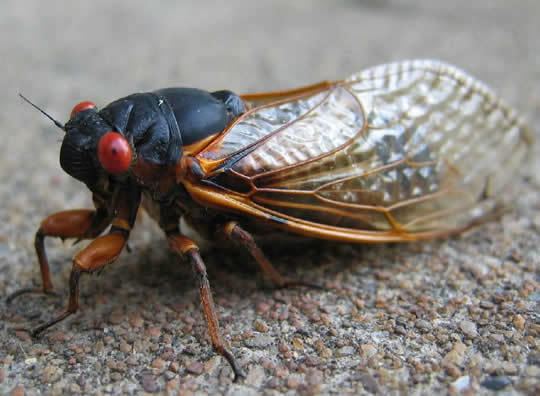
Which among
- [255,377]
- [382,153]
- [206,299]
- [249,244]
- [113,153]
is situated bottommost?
[255,377]

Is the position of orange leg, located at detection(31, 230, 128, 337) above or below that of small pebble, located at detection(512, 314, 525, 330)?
above

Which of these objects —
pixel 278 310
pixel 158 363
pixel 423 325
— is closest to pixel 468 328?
pixel 423 325

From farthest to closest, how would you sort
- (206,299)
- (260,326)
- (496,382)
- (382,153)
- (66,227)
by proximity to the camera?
(382,153)
(66,227)
(260,326)
(206,299)
(496,382)

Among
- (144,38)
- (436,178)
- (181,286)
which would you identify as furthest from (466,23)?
(181,286)

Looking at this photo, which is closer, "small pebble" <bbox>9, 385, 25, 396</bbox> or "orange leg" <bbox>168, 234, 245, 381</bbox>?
"small pebble" <bbox>9, 385, 25, 396</bbox>

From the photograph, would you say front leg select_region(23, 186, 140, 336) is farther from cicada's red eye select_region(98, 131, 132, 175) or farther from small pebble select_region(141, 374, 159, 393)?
→ small pebble select_region(141, 374, 159, 393)

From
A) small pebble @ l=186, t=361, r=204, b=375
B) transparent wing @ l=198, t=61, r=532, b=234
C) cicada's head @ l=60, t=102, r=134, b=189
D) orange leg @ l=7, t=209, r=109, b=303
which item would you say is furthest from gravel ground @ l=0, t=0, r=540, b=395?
cicada's head @ l=60, t=102, r=134, b=189

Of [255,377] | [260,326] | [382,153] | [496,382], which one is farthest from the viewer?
[382,153]

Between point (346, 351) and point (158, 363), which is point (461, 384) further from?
point (158, 363)
